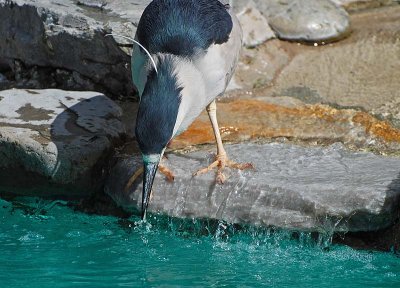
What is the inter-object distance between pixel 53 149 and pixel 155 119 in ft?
3.66

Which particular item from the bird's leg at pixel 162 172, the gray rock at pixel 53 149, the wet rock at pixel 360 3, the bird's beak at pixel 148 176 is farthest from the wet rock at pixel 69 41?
the wet rock at pixel 360 3

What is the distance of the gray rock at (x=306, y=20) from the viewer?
648 centimetres

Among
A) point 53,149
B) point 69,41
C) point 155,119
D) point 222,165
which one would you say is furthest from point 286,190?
point 69,41

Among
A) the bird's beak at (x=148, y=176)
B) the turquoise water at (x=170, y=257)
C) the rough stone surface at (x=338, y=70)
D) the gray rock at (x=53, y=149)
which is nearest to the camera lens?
the bird's beak at (x=148, y=176)

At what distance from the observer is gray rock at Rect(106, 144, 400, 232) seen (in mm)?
4266

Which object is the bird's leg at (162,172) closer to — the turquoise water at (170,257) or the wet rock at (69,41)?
the turquoise water at (170,257)

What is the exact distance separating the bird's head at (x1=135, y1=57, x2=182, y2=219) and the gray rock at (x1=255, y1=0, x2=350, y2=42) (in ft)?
8.37

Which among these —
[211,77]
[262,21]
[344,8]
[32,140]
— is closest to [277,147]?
[211,77]

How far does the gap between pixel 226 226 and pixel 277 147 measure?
0.69m

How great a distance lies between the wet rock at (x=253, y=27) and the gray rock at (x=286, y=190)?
1565 millimetres

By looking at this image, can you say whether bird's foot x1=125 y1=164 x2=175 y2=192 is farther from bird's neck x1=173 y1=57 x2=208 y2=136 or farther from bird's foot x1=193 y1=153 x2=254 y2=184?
bird's neck x1=173 y1=57 x2=208 y2=136

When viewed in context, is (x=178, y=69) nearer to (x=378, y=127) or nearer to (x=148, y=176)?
(x=148, y=176)

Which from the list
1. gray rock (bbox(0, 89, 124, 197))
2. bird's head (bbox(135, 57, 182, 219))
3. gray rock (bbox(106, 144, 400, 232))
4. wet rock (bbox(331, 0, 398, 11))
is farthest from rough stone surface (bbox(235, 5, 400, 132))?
bird's head (bbox(135, 57, 182, 219))

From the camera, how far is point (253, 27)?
639 centimetres
